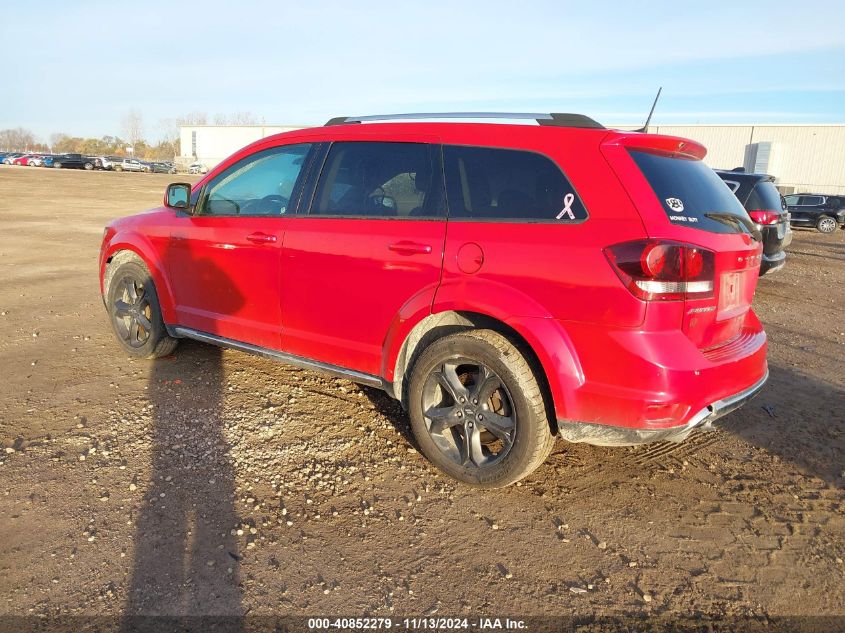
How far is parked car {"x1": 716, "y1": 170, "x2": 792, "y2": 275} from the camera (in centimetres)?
887

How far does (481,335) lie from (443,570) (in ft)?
3.70

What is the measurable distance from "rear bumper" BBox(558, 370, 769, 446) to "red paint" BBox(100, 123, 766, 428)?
1.6 inches

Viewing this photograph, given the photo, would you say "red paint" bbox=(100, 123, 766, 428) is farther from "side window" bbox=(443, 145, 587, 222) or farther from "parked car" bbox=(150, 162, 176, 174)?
"parked car" bbox=(150, 162, 176, 174)

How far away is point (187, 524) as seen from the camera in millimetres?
3020

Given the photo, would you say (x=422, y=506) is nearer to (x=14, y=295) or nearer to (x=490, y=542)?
(x=490, y=542)

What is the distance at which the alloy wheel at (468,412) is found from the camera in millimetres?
3275

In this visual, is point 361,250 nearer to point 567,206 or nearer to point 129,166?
point 567,206

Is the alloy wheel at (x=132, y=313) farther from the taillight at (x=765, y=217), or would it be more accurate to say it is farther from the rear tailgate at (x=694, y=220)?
the taillight at (x=765, y=217)

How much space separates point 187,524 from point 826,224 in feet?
83.2

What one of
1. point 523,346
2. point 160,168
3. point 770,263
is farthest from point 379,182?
point 160,168

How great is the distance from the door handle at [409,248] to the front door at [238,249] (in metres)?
0.91

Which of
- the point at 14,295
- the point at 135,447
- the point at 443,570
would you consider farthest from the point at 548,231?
the point at 14,295

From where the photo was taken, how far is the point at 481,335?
327 cm

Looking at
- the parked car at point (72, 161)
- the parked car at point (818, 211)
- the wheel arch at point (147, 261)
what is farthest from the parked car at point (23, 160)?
the wheel arch at point (147, 261)
